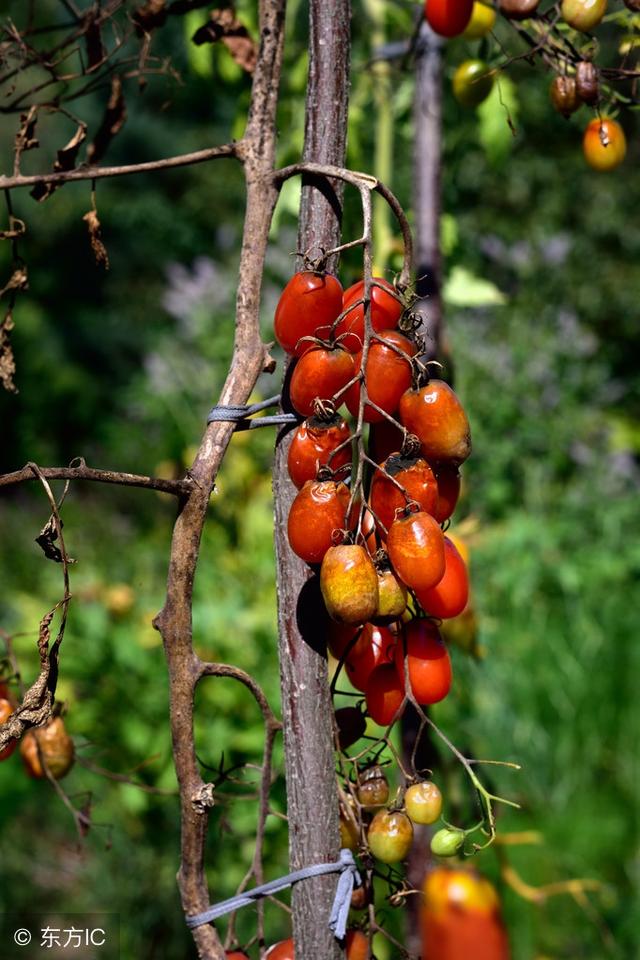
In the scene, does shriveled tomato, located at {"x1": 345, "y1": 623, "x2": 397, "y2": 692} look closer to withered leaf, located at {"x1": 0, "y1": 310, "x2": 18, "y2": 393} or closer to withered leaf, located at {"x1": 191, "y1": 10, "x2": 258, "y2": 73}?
withered leaf, located at {"x1": 0, "y1": 310, "x2": 18, "y2": 393}

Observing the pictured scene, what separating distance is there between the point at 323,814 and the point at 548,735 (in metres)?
2.26

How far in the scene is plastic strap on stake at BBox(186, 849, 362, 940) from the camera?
757 mm

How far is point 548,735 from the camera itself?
2.89m

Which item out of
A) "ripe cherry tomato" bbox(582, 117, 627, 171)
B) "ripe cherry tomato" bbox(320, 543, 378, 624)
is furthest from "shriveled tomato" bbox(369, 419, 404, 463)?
"ripe cherry tomato" bbox(582, 117, 627, 171)

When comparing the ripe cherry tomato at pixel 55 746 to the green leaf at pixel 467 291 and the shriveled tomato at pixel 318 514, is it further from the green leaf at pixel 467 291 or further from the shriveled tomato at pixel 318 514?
the green leaf at pixel 467 291

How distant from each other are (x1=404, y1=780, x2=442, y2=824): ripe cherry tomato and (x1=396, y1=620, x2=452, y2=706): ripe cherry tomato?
2.5 inches

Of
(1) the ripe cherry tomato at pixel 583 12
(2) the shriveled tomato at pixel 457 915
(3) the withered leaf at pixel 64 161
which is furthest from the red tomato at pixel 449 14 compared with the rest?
(2) the shriveled tomato at pixel 457 915

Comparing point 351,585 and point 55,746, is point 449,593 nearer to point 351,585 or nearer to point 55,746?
point 351,585

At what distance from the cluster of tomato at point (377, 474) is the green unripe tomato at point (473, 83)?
0.53 meters

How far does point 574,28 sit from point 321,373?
47cm

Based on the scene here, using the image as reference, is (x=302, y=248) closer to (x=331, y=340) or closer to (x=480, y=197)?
(x=331, y=340)

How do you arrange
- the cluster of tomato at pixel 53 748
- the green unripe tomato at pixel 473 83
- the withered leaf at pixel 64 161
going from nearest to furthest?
the withered leaf at pixel 64 161, the cluster of tomato at pixel 53 748, the green unripe tomato at pixel 473 83

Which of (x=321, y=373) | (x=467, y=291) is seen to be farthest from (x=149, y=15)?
(x=467, y=291)

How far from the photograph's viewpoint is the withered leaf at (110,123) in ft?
3.32
